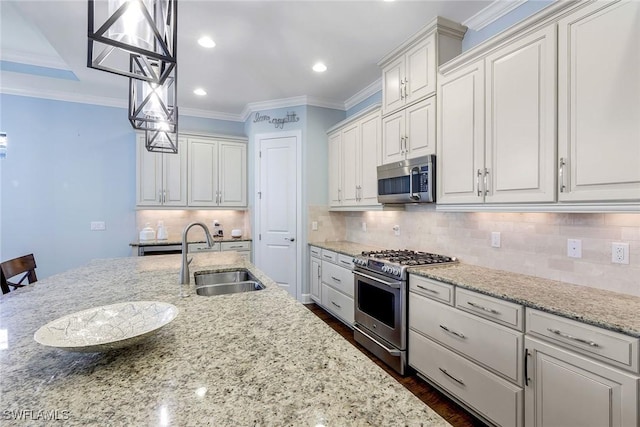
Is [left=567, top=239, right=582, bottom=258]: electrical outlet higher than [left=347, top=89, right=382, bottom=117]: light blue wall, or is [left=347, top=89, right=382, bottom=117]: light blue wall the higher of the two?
[left=347, top=89, right=382, bottom=117]: light blue wall

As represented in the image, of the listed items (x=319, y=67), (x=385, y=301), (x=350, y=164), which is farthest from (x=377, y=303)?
(x=319, y=67)

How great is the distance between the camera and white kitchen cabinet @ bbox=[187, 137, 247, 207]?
4480 millimetres

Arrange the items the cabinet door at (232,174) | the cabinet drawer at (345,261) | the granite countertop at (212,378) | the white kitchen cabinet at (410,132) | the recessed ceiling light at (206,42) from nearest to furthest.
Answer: the granite countertop at (212,378)
the white kitchen cabinet at (410,132)
the recessed ceiling light at (206,42)
the cabinet drawer at (345,261)
the cabinet door at (232,174)

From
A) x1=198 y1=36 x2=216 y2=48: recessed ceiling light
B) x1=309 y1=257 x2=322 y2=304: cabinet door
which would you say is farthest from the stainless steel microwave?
x1=198 y1=36 x2=216 y2=48: recessed ceiling light

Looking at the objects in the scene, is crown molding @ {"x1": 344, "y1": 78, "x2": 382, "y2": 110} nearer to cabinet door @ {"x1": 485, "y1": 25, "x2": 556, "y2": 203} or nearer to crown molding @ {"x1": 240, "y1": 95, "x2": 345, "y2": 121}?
crown molding @ {"x1": 240, "y1": 95, "x2": 345, "y2": 121}

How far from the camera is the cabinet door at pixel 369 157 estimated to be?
325 centimetres

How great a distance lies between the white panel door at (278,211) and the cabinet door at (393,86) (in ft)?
5.40

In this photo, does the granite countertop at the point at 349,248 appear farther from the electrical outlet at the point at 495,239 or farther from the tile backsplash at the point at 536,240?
the electrical outlet at the point at 495,239

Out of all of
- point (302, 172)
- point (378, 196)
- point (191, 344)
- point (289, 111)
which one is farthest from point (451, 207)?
point (289, 111)

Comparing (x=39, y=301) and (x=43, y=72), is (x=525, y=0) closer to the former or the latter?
(x=39, y=301)

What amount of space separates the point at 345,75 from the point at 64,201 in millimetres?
4046

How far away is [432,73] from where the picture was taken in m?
2.46

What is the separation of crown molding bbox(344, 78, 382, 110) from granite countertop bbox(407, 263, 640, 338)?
7.97 ft

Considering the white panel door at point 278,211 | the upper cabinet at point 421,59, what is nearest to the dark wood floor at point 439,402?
the white panel door at point 278,211
